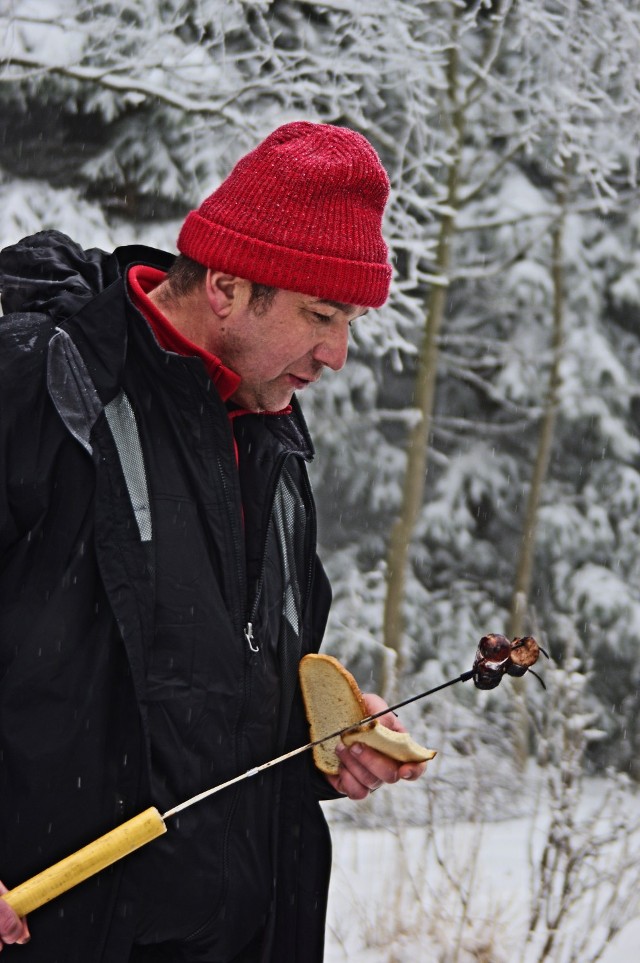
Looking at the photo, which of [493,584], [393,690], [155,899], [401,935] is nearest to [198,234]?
[155,899]

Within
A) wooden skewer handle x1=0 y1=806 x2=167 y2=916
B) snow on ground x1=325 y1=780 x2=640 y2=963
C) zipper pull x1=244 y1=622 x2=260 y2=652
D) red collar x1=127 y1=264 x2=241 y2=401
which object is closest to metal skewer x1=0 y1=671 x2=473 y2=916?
wooden skewer handle x1=0 y1=806 x2=167 y2=916

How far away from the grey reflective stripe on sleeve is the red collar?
185 mm

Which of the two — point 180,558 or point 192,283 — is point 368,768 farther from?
point 192,283

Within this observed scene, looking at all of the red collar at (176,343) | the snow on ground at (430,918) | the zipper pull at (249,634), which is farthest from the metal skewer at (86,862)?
the snow on ground at (430,918)

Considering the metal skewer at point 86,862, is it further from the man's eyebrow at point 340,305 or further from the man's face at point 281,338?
the man's eyebrow at point 340,305

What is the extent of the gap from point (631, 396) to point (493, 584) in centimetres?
245

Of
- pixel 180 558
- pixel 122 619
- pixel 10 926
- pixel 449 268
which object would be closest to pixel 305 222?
pixel 180 558

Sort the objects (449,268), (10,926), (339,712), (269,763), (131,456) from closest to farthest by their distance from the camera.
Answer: (10,926) < (131,456) < (269,763) < (339,712) < (449,268)

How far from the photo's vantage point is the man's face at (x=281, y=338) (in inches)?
77.2

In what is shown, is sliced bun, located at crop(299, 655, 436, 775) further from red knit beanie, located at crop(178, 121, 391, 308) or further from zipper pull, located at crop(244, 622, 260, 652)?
red knit beanie, located at crop(178, 121, 391, 308)

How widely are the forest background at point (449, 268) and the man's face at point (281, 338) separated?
3036 millimetres

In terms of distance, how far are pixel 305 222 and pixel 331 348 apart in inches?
8.9

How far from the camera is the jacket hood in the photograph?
6.16 ft

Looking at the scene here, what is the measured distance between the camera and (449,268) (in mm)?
9930
